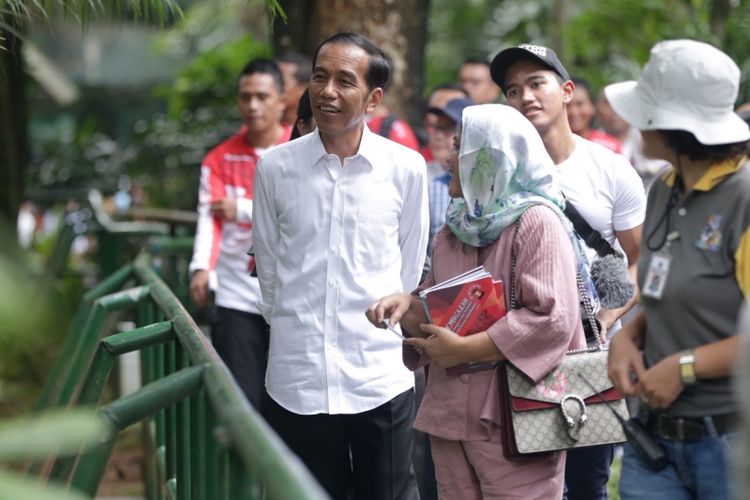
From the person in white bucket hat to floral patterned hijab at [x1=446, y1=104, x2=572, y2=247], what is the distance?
54 cm

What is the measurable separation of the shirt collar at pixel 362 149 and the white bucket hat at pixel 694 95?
1366mm

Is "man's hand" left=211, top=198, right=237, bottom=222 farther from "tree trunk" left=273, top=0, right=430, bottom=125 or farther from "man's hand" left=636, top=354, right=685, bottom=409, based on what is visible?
"man's hand" left=636, top=354, right=685, bottom=409

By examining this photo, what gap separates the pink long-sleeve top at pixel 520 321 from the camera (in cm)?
343

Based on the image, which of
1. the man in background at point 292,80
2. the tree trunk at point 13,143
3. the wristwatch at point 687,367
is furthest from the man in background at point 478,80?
the tree trunk at point 13,143

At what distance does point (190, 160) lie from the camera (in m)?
13.0

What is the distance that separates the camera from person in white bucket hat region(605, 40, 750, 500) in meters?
2.82

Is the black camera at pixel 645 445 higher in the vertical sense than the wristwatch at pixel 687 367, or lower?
lower

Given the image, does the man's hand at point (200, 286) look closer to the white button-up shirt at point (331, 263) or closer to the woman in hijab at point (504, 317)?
the white button-up shirt at point (331, 263)

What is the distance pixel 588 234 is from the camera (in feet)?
14.4

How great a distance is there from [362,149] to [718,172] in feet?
5.16

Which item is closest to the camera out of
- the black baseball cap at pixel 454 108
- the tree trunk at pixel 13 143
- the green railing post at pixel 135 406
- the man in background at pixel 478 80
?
the green railing post at pixel 135 406

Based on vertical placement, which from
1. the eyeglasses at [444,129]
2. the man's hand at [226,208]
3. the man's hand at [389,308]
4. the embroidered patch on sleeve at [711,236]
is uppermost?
the eyeglasses at [444,129]

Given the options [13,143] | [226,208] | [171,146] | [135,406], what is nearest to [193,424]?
[135,406]

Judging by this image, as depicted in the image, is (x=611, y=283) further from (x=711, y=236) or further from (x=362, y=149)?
(x=711, y=236)
